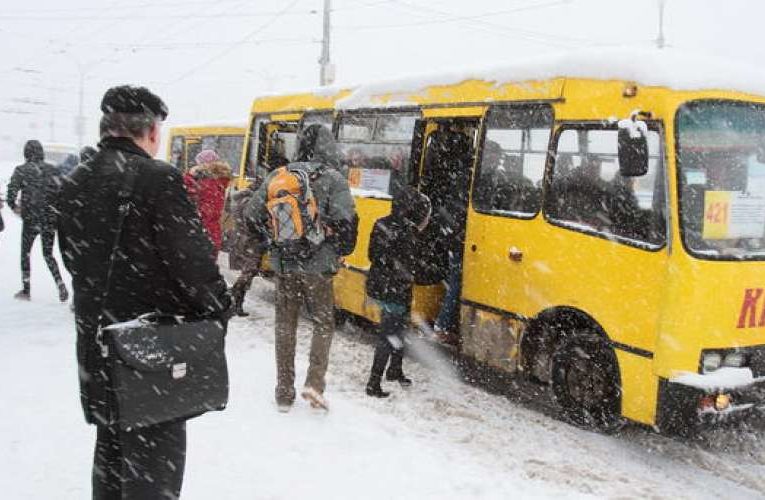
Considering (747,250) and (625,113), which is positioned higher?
(625,113)

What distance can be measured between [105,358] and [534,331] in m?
4.26

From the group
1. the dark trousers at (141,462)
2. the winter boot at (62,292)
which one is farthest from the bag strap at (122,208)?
the winter boot at (62,292)

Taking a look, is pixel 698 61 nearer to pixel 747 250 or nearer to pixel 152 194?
pixel 747 250

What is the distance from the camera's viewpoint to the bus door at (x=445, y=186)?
284 inches

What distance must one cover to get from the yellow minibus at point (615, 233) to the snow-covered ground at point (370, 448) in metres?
0.43

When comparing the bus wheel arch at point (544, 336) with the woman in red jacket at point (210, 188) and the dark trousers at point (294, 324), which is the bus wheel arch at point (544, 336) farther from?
the woman in red jacket at point (210, 188)

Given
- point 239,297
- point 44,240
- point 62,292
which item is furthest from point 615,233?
point 44,240

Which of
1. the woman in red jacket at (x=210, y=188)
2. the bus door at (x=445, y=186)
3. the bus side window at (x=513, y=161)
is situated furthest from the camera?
the woman in red jacket at (x=210, y=188)

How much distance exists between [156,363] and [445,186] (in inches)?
208

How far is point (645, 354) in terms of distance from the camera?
16.7 feet

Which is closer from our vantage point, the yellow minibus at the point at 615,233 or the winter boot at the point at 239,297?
the yellow minibus at the point at 615,233

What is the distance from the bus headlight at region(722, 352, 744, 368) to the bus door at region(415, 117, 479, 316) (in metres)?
2.67

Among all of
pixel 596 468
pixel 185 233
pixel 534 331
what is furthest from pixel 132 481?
pixel 534 331

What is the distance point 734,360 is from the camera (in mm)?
5051
